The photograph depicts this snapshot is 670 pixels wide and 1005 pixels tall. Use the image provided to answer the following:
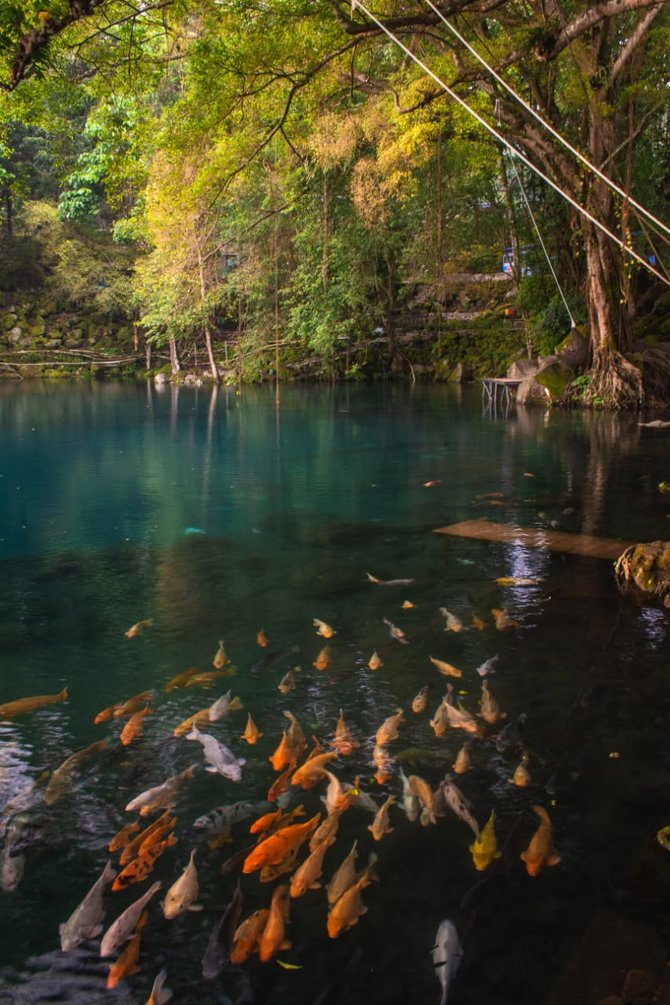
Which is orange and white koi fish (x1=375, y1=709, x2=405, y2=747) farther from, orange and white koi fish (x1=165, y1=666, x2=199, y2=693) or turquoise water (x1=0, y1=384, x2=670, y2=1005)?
orange and white koi fish (x1=165, y1=666, x2=199, y2=693)

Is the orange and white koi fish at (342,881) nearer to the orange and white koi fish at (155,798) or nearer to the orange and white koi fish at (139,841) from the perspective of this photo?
the orange and white koi fish at (139,841)

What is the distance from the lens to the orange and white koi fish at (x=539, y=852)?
3.03 m

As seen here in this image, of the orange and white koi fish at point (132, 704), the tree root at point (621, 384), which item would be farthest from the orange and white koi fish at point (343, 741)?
the tree root at point (621, 384)

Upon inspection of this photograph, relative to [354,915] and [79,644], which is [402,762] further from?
[79,644]

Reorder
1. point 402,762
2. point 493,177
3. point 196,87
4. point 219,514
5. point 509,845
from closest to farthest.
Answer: point 509,845 → point 402,762 → point 219,514 → point 196,87 → point 493,177

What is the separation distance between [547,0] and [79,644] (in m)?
12.2

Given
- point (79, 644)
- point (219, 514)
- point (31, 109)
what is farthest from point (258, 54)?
point (79, 644)

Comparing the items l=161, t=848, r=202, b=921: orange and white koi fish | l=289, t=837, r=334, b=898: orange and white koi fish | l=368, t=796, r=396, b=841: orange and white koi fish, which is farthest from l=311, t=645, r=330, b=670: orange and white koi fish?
l=161, t=848, r=202, b=921: orange and white koi fish

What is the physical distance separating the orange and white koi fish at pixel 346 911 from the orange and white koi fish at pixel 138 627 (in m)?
2.91

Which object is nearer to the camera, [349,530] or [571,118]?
[349,530]

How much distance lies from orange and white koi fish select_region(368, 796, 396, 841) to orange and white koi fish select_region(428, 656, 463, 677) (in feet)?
4.80

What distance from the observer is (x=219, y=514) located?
8852 mm

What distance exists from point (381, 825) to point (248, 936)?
30.0 inches

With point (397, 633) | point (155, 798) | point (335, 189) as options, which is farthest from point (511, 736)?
point (335, 189)
